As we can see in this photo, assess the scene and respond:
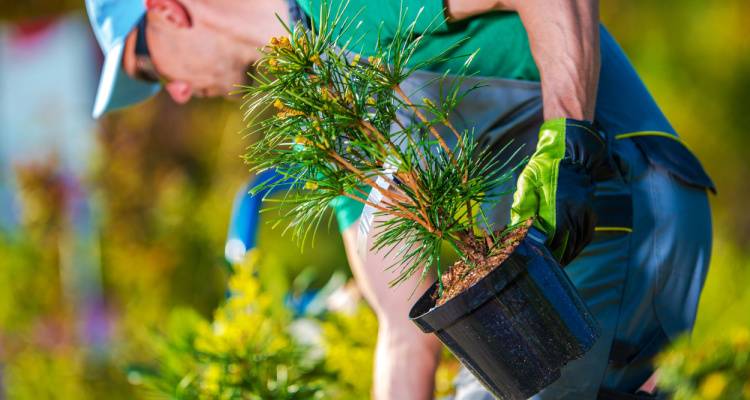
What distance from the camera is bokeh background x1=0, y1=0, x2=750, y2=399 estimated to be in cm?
369

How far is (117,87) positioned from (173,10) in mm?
237

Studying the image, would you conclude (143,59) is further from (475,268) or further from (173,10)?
(475,268)

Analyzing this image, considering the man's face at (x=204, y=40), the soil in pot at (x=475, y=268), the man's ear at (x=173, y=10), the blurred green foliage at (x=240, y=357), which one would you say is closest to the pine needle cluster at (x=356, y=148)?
the soil in pot at (x=475, y=268)

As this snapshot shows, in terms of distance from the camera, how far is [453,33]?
1.13 metres

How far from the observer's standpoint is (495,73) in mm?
1182

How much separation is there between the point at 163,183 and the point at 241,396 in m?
3.16

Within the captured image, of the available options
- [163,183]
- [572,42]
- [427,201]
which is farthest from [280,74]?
[163,183]

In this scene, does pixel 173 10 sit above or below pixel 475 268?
above

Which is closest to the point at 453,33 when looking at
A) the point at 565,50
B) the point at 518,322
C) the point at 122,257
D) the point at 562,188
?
the point at 565,50

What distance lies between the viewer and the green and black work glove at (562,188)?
0.90 metres

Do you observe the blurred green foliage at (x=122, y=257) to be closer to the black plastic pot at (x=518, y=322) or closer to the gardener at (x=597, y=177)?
the gardener at (x=597, y=177)

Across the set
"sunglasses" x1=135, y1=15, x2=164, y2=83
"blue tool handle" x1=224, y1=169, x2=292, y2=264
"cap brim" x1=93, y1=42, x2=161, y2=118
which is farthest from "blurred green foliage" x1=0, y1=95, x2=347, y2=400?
"sunglasses" x1=135, y1=15, x2=164, y2=83

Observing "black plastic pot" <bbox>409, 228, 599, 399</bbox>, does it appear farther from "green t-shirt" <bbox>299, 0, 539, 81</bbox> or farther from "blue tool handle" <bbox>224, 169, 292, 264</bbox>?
"blue tool handle" <bbox>224, 169, 292, 264</bbox>

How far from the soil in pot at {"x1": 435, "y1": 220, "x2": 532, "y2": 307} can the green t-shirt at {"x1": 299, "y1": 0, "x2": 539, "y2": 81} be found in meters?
0.27
